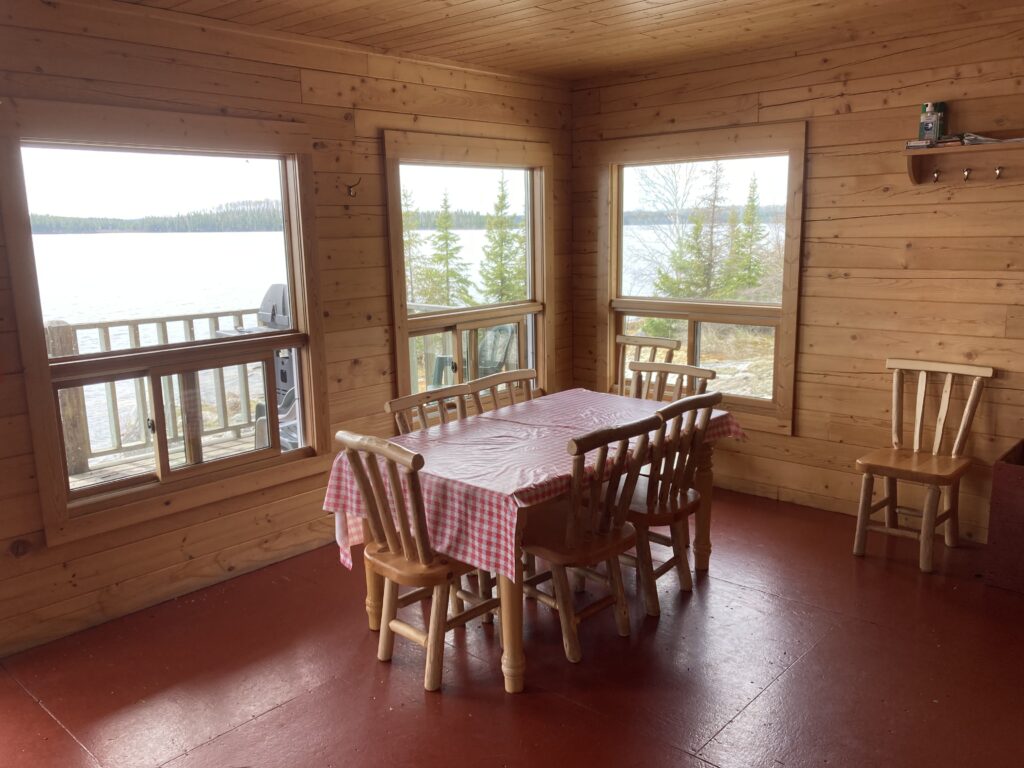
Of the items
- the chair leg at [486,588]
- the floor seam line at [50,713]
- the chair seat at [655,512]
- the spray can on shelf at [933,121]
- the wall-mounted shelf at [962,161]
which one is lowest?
the floor seam line at [50,713]

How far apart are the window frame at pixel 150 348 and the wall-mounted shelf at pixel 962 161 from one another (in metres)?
2.81

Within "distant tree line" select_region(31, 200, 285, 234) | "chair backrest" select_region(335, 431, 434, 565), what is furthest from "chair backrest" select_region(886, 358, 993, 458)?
"distant tree line" select_region(31, 200, 285, 234)

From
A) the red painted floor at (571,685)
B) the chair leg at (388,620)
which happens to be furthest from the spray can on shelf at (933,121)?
the chair leg at (388,620)

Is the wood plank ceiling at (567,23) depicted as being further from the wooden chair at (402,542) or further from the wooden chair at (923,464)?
the wooden chair at (402,542)

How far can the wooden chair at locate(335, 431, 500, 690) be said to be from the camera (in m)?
2.47

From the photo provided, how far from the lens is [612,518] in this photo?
2.84m

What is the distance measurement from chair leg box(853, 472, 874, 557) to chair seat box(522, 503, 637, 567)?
138 centimetres

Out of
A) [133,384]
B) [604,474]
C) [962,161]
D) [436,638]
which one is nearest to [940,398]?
[962,161]

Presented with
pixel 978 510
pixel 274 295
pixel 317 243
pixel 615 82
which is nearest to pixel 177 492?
pixel 274 295

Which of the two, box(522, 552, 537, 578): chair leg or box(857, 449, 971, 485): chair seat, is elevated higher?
box(857, 449, 971, 485): chair seat

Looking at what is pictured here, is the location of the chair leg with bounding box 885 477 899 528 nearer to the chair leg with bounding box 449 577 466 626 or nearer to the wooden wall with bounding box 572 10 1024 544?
the wooden wall with bounding box 572 10 1024 544

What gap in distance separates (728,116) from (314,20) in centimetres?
225

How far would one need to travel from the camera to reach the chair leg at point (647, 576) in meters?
3.17

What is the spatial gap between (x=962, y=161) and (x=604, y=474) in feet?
7.76
